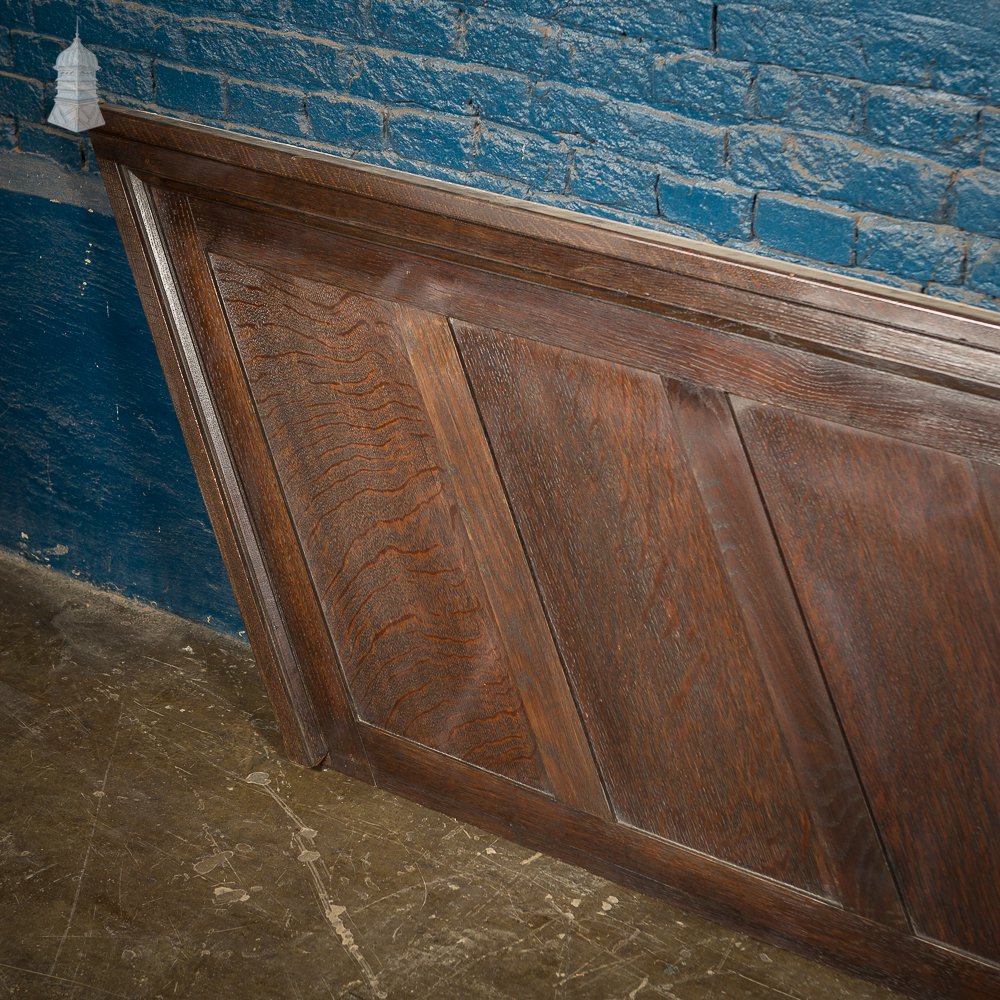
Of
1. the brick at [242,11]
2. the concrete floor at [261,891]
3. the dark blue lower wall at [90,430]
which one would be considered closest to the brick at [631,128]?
the brick at [242,11]

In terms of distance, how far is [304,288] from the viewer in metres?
2.01

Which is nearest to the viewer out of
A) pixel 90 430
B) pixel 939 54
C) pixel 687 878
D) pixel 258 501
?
pixel 939 54

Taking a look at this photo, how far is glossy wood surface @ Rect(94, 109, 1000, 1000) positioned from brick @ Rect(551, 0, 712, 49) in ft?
0.94

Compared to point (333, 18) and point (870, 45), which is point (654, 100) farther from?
point (333, 18)

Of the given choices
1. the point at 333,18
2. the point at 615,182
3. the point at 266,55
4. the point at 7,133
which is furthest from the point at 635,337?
the point at 7,133

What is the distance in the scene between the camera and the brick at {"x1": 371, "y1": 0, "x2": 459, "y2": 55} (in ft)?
6.16

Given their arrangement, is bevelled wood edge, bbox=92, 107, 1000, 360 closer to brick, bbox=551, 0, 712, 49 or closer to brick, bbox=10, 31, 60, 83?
brick, bbox=551, 0, 712, 49

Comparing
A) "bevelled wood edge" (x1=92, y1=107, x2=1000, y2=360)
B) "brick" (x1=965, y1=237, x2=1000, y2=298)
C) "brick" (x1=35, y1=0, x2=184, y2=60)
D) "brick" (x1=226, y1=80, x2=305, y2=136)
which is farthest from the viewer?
"brick" (x1=35, y1=0, x2=184, y2=60)

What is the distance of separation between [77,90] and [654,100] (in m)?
1.14

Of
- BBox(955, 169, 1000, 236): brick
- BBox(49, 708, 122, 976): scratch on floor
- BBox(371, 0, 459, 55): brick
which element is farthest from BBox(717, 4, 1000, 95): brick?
BBox(49, 708, 122, 976): scratch on floor

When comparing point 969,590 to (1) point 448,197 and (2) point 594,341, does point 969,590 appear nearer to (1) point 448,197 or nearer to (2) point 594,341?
(2) point 594,341

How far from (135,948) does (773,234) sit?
1548mm

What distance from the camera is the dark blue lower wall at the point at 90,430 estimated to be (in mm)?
2611

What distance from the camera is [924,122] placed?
61.3 inches
